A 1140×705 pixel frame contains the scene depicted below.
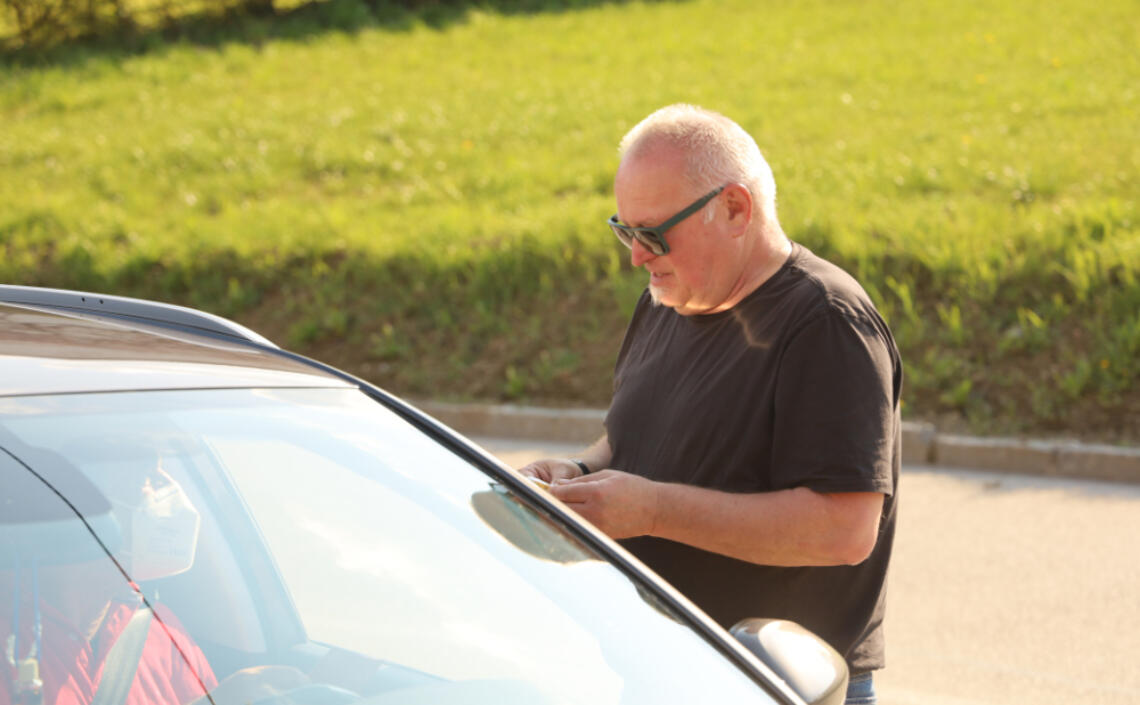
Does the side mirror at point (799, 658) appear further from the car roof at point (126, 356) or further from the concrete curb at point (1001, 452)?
the concrete curb at point (1001, 452)

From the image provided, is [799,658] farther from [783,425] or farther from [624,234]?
[624,234]

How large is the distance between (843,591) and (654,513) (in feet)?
1.37

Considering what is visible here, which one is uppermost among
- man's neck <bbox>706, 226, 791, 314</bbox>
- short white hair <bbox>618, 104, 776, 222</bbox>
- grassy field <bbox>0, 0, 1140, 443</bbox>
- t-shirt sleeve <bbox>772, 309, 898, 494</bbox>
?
short white hair <bbox>618, 104, 776, 222</bbox>

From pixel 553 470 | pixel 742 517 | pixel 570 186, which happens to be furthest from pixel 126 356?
pixel 570 186

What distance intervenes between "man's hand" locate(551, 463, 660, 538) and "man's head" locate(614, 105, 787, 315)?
1.38ft

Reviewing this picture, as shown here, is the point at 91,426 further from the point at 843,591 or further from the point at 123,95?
the point at 123,95

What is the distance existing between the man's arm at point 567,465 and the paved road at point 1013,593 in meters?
2.19

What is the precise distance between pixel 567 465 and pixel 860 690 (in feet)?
2.51

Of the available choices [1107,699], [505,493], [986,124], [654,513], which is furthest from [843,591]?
[986,124]

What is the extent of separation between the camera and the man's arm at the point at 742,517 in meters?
2.12

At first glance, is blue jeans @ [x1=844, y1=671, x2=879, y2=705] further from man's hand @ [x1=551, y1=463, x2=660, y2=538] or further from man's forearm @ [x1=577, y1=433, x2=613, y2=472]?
man's forearm @ [x1=577, y1=433, x2=613, y2=472]

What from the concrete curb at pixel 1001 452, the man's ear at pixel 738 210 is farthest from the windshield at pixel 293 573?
the concrete curb at pixel 1001 452

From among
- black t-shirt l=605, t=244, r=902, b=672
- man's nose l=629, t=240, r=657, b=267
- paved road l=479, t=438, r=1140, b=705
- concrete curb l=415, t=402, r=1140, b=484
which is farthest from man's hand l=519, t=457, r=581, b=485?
concrete curb l=415, t=402, r=1140, b=484

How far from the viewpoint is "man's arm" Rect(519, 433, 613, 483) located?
2.62 meters
